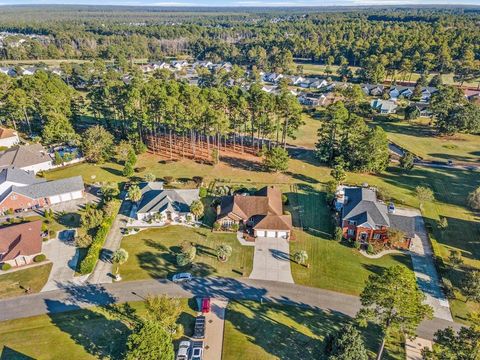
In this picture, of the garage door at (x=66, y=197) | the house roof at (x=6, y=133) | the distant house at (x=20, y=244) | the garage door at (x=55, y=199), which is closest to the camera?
the distant house at (x=20, y=244)

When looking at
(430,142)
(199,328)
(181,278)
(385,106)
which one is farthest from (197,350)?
(385,106)

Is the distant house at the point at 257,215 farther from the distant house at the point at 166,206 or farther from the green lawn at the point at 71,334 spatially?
the green lawn at the point at 71,334

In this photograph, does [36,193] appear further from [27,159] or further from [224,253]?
[224,253]

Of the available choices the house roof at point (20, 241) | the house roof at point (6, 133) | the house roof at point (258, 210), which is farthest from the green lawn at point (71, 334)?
the house roof at point (6, 133)

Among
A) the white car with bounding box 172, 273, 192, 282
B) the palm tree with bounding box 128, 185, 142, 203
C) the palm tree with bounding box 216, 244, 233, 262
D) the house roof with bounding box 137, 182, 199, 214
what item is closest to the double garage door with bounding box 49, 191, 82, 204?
the palm tree with bounding box 128, 185, 142, 203

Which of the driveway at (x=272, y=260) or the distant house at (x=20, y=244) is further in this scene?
the distant house at (x=20, y=244)

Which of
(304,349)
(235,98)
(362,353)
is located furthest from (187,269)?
(235,98)
